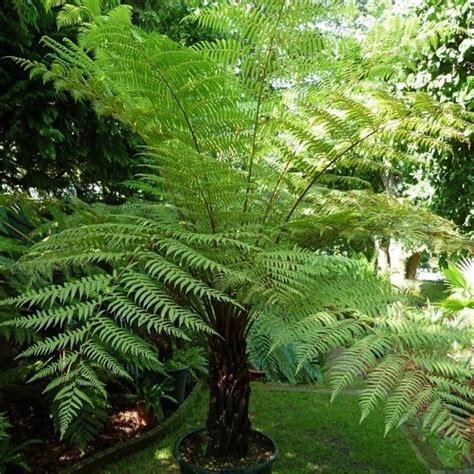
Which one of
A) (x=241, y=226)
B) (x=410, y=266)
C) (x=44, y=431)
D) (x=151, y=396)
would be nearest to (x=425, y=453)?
(x=151, y=396)

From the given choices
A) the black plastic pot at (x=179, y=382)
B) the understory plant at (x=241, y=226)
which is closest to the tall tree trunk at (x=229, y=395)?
the understory plant at (x=241, y=226)

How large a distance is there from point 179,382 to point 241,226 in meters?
2.07

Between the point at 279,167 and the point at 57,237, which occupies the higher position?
the point at 279,167

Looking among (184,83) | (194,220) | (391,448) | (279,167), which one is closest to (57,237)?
(194,220)

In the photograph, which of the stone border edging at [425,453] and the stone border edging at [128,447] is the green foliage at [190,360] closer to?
the stone border edging at [128,447]

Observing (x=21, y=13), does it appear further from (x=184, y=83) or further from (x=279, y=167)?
(x=279, y=167)

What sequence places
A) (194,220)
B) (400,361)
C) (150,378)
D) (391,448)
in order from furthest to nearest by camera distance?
(150,378), (391,448), (194,220), (400,361)

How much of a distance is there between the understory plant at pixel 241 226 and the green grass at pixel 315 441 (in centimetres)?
90

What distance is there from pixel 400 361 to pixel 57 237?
1.18 m

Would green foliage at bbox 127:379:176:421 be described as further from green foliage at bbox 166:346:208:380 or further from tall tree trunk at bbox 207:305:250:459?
tall tree trunk at bbox 207:305:250:459

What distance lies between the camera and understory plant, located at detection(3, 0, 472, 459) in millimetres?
1349

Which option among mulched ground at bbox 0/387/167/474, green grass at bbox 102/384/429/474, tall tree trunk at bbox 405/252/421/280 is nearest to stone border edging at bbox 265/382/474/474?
green grass at bbox 102/384/429/474

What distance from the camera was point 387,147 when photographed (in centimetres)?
183

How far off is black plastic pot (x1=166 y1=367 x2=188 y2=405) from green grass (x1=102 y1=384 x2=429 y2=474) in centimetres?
16
